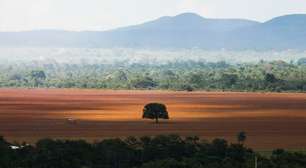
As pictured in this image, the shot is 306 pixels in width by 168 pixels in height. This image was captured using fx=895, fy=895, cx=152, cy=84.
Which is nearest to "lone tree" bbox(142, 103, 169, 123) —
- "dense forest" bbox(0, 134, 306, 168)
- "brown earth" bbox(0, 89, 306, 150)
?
"brown earth" bbox(0, 89, 306, 150)

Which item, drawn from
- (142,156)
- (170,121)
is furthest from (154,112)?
(142,156)

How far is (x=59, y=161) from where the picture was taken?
158ft

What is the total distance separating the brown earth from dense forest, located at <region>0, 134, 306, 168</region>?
1333cm

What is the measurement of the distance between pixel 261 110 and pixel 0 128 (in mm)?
38240

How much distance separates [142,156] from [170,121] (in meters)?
39.5

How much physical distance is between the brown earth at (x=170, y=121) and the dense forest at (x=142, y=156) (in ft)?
43.7

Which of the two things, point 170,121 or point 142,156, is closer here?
point 142,156

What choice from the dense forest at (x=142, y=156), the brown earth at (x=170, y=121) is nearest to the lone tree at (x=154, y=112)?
the brown earth at (x=170, y=121)

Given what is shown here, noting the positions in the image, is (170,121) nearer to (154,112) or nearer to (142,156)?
(154,112)

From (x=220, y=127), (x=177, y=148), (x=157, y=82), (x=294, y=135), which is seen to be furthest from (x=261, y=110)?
(x=157, y=82)

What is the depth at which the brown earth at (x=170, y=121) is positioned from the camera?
245ft

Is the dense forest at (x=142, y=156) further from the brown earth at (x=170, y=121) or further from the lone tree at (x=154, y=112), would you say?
the lone tree at (x=154, y=112)

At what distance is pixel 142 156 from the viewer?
2004 inches

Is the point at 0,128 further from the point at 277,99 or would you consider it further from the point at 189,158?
the point at 277,99
